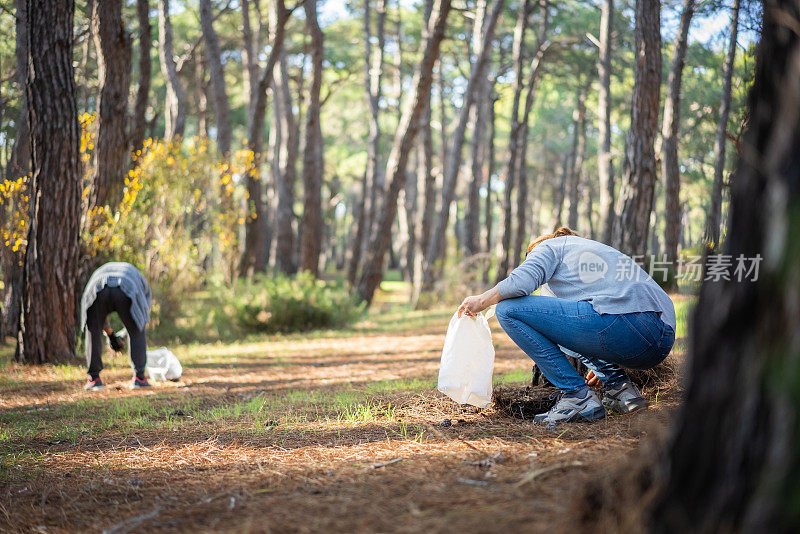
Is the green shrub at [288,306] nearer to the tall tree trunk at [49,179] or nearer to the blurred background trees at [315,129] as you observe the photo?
the blurred background trees at [315,129]

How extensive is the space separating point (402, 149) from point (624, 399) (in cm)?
1045

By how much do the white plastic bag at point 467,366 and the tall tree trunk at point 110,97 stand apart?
7.03 meters

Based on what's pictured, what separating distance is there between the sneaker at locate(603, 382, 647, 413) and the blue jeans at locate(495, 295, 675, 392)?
152 mm

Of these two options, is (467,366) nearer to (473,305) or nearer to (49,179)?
(473,305)

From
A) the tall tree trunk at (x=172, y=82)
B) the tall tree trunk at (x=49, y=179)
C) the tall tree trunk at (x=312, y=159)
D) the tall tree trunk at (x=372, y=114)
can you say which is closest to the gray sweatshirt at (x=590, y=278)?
the tall tree trunk at (x=49, y=179)

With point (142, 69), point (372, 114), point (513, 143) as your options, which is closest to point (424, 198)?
point (372, 114)

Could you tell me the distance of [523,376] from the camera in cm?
594

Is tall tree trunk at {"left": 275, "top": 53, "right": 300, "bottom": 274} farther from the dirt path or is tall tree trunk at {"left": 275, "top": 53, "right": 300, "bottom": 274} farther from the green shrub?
the dirt path

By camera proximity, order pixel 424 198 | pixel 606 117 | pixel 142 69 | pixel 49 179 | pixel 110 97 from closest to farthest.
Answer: pixel 49 179
pixel 110 97
pixel 142 69
pixel 606 117
pixel 424 198

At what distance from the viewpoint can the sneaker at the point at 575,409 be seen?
3.63 metres

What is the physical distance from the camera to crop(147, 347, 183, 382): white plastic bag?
6.35 meters

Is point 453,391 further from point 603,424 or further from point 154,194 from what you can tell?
point 154,194

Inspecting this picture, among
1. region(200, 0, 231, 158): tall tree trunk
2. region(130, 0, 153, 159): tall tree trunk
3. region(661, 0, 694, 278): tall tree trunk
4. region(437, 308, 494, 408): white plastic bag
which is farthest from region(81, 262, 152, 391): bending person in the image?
region(661, 0, 694, 278): tall tree trunk

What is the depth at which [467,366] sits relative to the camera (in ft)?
13.0
